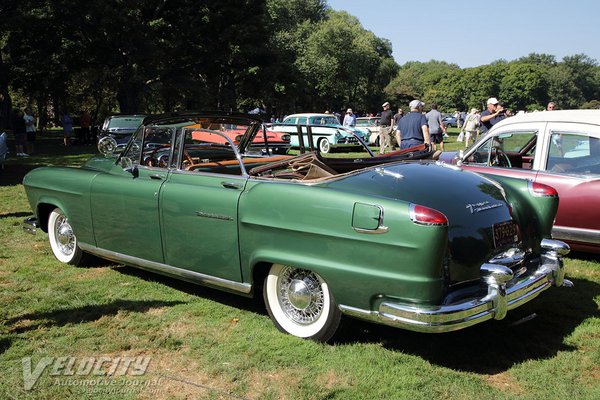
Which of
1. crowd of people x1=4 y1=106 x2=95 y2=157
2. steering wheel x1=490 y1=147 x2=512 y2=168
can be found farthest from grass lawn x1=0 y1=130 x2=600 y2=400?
crowd of people x1=4 y1=106 x2=95 y2=157

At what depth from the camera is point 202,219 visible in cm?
429

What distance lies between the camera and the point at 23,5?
81.1ft

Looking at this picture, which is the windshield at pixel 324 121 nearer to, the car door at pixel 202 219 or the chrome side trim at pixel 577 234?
the chrome side trim at pixel 577 234

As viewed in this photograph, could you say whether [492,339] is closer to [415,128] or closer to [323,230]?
[323,230]

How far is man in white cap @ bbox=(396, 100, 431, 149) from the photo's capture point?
924 cm

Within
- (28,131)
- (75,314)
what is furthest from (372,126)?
(75,314)

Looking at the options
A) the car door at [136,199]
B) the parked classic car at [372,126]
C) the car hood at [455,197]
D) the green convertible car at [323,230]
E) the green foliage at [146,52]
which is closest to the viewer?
the green convertible car at [323,230]

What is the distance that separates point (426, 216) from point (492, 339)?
1.33 metres

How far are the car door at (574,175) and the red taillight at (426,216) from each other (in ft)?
9.74

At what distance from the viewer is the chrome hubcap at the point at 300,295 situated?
12.5 ft

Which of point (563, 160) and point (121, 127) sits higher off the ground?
point (121, 127)

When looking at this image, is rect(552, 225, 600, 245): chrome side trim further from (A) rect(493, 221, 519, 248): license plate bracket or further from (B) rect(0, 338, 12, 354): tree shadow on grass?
(B) rect(0, 338, 12, 354): tree shadow on grass

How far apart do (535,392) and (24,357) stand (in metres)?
3.24

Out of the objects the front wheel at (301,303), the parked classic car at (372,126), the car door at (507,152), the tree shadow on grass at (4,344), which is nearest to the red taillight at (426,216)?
the front wheel at (301,303)
